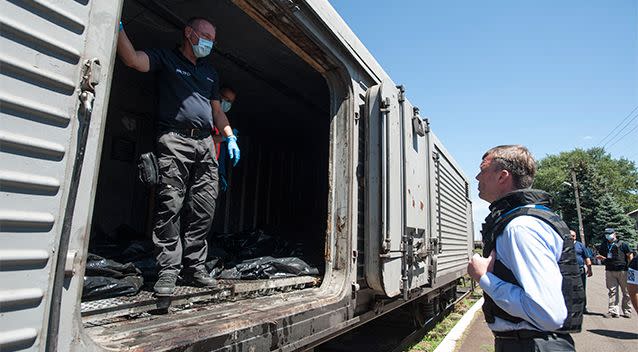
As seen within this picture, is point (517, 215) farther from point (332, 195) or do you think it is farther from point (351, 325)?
point (351, 325)

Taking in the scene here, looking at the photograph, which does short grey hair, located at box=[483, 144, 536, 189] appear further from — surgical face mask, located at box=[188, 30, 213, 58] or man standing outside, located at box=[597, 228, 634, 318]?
man standing outside, located at box=[597, 228, 634, 318]

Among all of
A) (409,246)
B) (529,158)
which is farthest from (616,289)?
(529,158)

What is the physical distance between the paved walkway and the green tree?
28156mm

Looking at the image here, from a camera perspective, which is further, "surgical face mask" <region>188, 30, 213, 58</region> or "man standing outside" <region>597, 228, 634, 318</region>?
"man standing outside" <region>597, 228, 634, 318</region>

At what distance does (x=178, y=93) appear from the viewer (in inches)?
102

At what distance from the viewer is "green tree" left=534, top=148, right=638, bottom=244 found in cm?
3312

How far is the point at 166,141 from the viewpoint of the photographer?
8.23 feet

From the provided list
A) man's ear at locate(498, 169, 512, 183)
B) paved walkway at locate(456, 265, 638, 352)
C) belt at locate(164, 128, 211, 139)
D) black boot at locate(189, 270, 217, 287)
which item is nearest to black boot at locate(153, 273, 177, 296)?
black boot at locate(189, 270, 217, 287)

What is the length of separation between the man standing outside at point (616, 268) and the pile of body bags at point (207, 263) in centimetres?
680

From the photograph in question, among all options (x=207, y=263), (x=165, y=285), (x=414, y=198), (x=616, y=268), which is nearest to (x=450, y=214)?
(x=414, y=198)

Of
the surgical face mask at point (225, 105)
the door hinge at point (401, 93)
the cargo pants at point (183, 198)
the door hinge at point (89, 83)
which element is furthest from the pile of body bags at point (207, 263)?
the door hinge at point (401, 93)

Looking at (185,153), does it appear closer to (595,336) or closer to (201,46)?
(201,46)

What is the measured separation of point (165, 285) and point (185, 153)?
83 cm

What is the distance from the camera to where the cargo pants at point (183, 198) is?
7.93 ft
